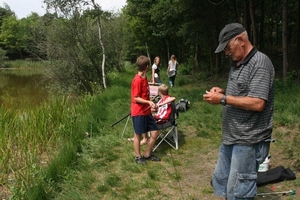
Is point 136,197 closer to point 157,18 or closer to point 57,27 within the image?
point 57,27

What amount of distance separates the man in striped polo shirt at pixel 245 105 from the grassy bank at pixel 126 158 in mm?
1424

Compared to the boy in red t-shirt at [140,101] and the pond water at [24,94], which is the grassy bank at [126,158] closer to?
the boy in red t-shirt at [140,101]

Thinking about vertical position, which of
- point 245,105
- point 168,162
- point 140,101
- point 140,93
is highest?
point 245,105

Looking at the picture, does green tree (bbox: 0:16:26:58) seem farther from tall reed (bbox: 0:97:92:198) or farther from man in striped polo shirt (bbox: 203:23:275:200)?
man in striped polo shirt (bbox: 203:23:275:200)

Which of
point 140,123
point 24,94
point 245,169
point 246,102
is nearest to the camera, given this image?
point 246,102

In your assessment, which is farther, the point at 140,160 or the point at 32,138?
the point at 32,138

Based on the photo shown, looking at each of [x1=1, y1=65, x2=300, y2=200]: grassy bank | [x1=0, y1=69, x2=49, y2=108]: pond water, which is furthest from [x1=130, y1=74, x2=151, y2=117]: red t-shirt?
[x1=0, y1=69, x2=49, y2=108]: pond water

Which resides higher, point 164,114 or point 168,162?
point 164,114

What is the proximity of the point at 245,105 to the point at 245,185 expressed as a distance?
691 millimetres

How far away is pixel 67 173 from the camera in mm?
4480

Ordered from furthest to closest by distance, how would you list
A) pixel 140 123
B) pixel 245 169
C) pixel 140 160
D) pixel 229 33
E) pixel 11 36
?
pixel 11 36
pixel 140 160
pixel 140 123
pixel 245 169
pixel 229 33

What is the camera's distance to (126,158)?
5.13 meters

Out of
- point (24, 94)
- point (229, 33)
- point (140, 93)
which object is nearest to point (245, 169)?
point (229, 33)

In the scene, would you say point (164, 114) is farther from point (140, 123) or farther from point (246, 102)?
point (246, 102)
